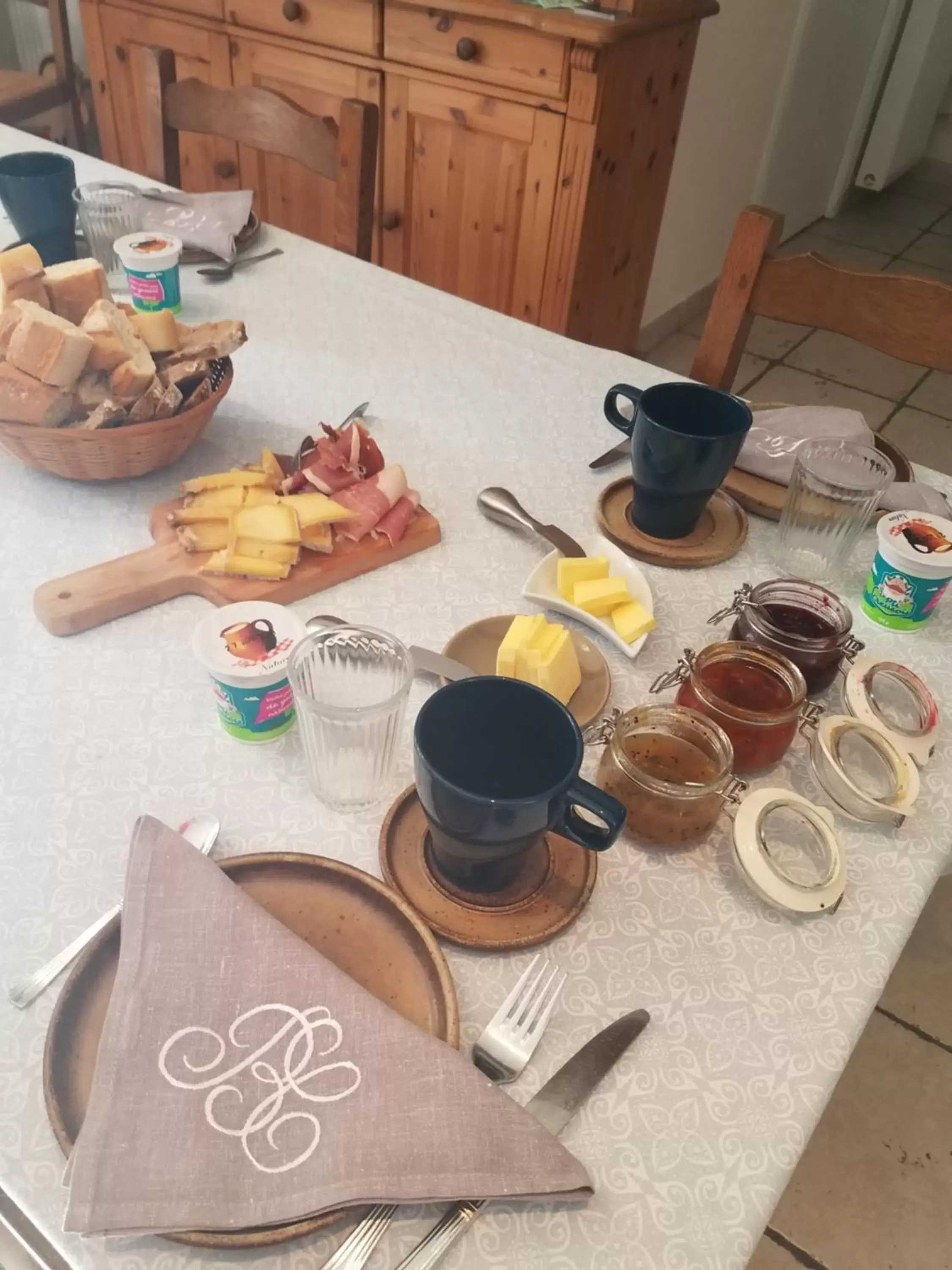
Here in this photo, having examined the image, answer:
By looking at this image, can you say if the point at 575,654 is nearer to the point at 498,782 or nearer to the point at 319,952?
the point at 498,782

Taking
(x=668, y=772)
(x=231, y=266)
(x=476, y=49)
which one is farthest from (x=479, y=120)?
(x=668, y=772)

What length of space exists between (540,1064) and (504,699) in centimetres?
20

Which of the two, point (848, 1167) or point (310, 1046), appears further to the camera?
point (848, 1167)

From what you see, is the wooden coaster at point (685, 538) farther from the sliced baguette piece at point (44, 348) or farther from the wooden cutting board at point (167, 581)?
the sliced baguette piece at point (44, 348)

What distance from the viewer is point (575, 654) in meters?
0.71

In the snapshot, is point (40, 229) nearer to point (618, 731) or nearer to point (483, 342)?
point (483, 342)

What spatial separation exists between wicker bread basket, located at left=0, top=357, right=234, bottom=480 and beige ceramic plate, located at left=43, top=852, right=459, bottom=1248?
0.41 m

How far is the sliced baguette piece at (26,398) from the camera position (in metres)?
0.76

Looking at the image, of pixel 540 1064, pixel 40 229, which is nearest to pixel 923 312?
pixel 540 1064

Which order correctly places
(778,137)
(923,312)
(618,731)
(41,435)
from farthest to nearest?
1. (778,137)
2. (923,312)
3. (41,435)
4. (618,731)

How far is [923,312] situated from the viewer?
1.01 metres

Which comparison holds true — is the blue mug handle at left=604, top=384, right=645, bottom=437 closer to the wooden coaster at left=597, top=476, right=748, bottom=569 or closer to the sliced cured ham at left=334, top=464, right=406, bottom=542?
the wooden coaster at left=597, top=476, right=748, bottom=569

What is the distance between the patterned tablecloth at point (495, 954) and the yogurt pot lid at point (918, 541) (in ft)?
0.23

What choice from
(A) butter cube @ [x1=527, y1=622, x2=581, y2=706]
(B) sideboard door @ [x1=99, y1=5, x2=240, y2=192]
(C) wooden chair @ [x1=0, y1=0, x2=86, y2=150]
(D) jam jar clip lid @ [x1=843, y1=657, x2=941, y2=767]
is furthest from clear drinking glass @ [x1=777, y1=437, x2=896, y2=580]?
(C) wooden chair @ [x1=0, y1=0, x2=86, y2=150]
